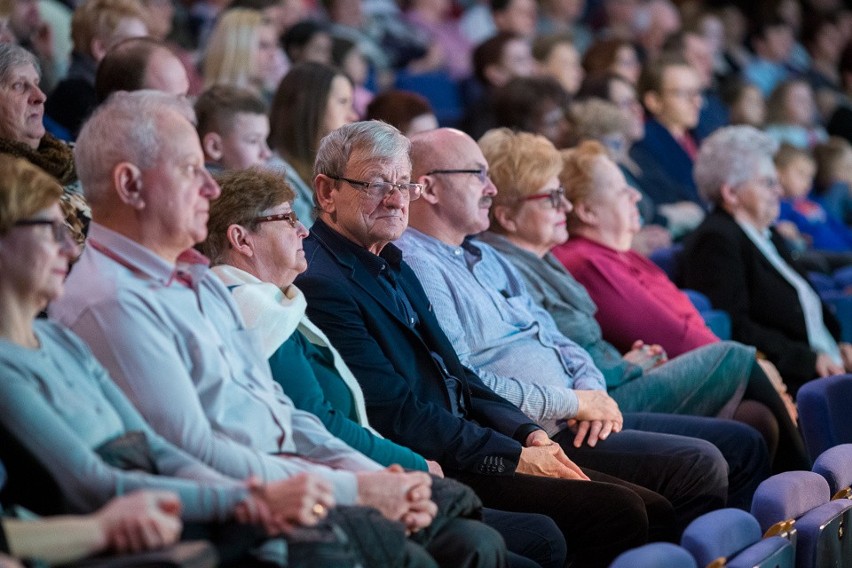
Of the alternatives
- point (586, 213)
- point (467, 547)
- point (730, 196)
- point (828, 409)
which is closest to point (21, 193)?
point (467, 547)

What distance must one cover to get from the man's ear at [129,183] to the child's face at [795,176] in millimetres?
4477

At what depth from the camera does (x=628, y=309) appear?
12.4 feet

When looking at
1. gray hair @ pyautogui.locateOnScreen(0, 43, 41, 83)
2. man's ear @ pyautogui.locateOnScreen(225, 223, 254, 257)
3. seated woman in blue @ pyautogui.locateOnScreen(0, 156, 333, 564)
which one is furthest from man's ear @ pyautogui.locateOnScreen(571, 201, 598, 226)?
seated woman in blue @ pyautogui.locateOnScreen(0, 156, 333, 564)

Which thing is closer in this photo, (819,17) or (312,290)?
(312,290)

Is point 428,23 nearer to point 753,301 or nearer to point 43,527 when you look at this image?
point 753,301

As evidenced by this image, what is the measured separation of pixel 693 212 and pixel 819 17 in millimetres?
4616

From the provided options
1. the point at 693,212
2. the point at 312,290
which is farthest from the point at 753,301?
the point at 312,290

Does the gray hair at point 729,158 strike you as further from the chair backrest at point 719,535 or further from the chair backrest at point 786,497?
the chair backrest at point 719,535

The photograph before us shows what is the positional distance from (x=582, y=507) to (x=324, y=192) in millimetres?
925

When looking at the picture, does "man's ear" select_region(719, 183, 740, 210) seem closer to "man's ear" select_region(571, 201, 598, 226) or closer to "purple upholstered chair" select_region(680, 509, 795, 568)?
"man's ear" select_region(571, 201, 598, 226)

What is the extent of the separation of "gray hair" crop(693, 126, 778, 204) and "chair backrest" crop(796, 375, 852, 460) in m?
1.30

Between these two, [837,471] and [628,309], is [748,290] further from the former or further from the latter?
[837,471]

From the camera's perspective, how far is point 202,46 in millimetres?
5719

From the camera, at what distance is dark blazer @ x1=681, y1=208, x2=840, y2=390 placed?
13.5 ft
